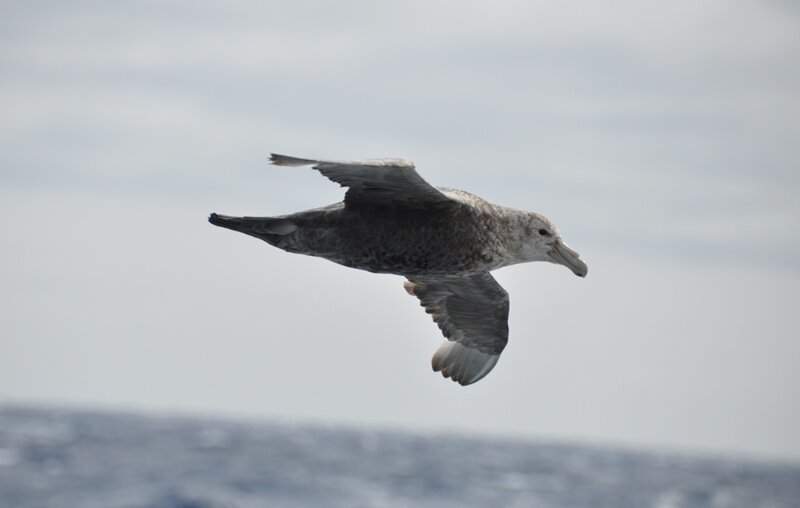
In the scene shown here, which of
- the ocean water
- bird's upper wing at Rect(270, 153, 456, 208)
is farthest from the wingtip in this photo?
the ocean water

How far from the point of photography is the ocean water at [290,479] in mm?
31328

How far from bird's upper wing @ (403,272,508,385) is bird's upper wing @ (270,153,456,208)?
2.31 metres

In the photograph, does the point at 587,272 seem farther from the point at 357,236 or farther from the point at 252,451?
the point at 252,451

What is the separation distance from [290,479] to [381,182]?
2970cm

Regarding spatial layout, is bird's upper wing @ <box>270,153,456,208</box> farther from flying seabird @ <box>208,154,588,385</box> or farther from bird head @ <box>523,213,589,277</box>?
bird head @ <box>523,213,589,277</box>

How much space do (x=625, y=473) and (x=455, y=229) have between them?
201ft

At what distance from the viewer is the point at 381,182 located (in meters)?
9.27

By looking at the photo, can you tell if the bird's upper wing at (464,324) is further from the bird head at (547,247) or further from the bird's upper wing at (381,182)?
the bird's upper wing at (381,182)

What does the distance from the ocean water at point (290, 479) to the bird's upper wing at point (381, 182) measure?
64.8 ft

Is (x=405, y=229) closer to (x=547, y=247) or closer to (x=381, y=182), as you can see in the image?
(x=381, y=182)

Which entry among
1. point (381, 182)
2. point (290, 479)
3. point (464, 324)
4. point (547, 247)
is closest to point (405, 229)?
point (381, 182)

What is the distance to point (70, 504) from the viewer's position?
29.0 metres

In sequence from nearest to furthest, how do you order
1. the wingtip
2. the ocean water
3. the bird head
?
the wingtip → the bird head → the ocean water

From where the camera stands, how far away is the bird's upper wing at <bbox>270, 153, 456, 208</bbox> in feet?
28.5
